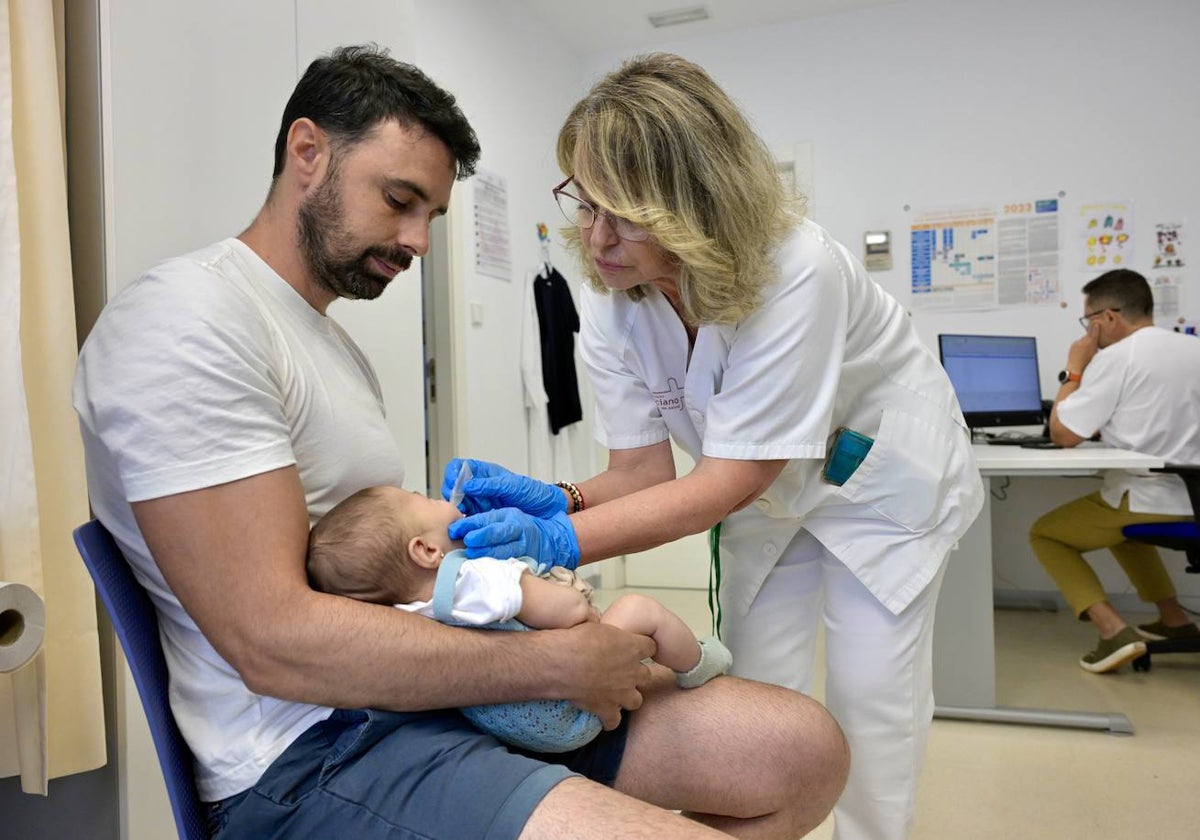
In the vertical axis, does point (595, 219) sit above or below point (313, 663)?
above

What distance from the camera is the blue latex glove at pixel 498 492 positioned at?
1.25m

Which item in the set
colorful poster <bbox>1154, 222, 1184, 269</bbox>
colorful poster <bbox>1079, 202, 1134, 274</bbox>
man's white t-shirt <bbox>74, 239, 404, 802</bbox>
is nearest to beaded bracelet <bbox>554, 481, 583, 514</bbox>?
man's white t-shirt <bbox>74, 239, 404, 802</bbox>

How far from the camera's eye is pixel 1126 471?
3.18 meters

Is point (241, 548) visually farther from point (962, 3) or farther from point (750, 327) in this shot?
point (962, 3)

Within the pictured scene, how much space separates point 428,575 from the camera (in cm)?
106

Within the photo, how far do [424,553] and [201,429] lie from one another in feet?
0.96

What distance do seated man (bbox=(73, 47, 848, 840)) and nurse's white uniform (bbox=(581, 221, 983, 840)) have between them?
1.13ft

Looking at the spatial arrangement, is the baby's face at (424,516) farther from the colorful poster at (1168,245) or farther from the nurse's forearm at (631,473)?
the colorful poster at (1168,245)

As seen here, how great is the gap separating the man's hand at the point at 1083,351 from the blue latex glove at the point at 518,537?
355 centimetres

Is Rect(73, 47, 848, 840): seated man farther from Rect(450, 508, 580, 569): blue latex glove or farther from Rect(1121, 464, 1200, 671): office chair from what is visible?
Rect(1121, 464, 1200, 671): office chair

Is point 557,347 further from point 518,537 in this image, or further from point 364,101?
point 518,537

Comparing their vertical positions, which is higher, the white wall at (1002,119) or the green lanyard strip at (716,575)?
the white wall at (1002,119)

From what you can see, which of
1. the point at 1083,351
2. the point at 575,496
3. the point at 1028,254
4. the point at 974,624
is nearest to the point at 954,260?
the point at 1028,254

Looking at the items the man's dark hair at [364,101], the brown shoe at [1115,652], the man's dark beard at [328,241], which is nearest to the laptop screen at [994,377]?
the brown shoe at [1115,652]
